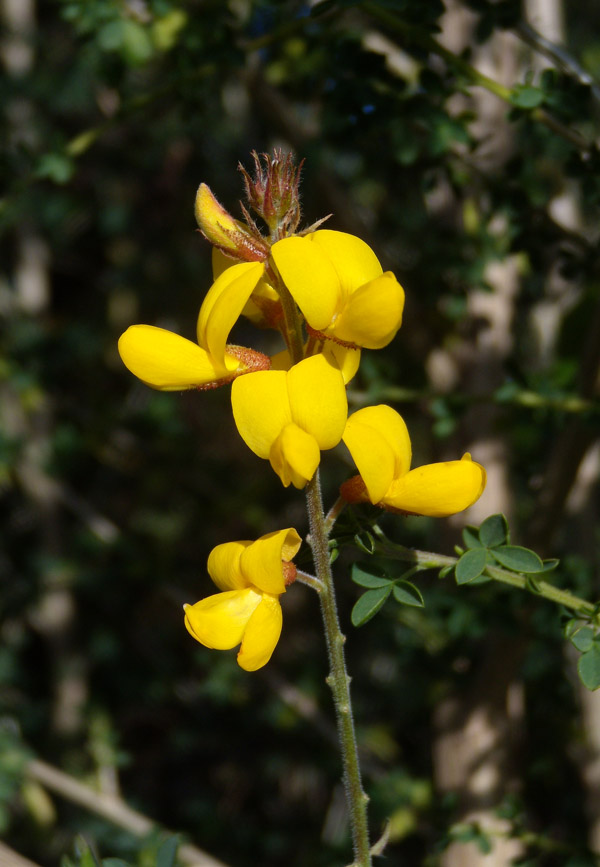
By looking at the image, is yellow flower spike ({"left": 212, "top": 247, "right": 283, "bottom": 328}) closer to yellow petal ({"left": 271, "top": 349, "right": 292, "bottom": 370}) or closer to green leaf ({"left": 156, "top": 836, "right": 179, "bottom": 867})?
yellow petal ({"left": 271, "top": 349, "right": 292, "bottom": 370})

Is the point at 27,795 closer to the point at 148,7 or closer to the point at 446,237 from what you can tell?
the point at 446,237

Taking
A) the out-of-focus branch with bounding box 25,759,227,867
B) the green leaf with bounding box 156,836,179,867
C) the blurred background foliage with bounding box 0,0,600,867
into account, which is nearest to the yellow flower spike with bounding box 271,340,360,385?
the blurred background foliage with bounding box 0,0,600,867

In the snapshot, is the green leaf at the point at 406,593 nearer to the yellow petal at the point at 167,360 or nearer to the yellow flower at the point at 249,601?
the yellow flower at the point at 249,601

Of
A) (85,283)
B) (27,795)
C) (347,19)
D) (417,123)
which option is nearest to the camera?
(417,123)

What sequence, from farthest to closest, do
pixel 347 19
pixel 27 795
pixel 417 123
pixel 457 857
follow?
pixel 27 795, pixel 347 19, pixel 457 857, pixel 417 123

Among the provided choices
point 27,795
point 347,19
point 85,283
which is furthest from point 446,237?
point 85,283

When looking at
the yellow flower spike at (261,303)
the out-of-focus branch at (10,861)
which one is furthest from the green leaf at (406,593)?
the out-of-focus branch at (10,861)
